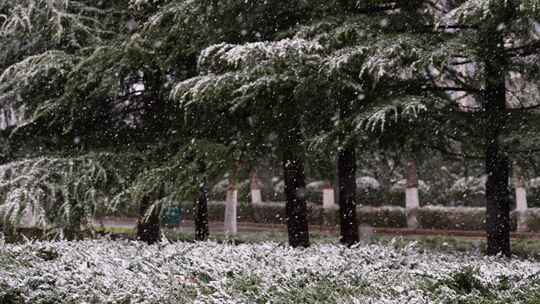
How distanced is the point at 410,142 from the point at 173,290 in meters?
5.07

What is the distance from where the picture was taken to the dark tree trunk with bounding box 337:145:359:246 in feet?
34.2

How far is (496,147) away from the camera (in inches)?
336

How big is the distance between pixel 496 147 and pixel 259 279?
15.3 ft

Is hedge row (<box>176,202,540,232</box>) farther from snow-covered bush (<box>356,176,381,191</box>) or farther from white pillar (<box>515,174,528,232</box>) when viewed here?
snow-covered bush (<box>356,176,381,191</box>)

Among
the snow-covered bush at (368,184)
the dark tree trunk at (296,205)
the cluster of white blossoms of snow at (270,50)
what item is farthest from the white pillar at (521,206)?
the cluster of white blossoms of snow at (270,50)

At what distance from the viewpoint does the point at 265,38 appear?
33.3ft

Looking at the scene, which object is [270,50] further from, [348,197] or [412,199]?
[412,199]

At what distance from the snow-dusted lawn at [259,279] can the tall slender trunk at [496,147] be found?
2.46 meters

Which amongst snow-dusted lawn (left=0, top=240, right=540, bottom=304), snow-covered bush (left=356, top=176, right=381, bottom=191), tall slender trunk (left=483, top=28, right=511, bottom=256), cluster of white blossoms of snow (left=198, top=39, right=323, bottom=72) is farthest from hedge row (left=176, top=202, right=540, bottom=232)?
snow-dusted lawn (left=0, top=240, right=540, bottom=304)

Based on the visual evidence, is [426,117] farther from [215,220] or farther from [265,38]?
[215,220]

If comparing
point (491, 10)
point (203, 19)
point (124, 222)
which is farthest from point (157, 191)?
point (124, 222)

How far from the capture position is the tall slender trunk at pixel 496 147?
26.6ft

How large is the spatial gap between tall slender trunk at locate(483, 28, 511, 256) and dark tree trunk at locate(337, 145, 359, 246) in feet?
7.08

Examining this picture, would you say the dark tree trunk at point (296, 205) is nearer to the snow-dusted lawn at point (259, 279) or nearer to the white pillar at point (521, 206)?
the snow-dusted lawn at point (259, 279)
